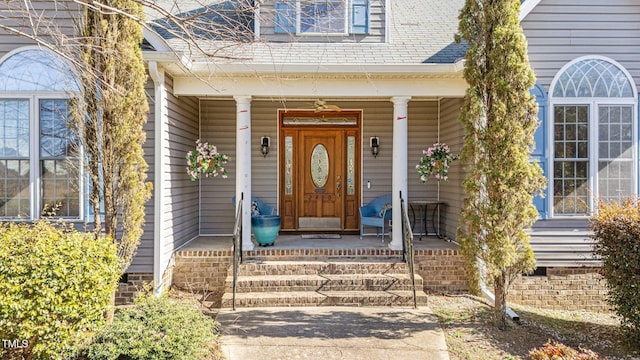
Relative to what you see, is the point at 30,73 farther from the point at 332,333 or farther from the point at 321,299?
the point at 332,333

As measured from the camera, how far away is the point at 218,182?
8125 millimetres

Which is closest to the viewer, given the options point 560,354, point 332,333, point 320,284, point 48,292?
point 48,292

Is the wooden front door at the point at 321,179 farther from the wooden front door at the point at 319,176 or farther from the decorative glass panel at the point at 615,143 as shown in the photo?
the decorative glass panel at the point at 615,143

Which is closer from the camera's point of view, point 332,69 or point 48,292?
point 48,292

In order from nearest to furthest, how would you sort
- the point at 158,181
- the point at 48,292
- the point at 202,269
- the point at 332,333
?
the point at 48,292 → the point at 332,333 → the point at 158,181 → the point at 202,269

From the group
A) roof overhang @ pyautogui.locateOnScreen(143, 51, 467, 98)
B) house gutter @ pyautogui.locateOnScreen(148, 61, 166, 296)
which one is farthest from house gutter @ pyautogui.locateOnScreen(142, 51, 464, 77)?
house gutter @ pyautogui.locateOnScreen(148, 61, 166, 296)

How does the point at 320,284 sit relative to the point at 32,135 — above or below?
below

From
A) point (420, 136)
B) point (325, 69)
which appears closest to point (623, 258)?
point (420, 136)

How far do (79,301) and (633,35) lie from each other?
7.96 metres

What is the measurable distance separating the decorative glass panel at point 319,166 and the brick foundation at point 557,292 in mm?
3862

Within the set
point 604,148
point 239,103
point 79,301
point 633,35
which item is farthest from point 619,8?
point 79,301

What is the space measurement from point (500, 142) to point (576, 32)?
2.98 m

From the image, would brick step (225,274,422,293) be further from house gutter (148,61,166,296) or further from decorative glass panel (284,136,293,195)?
decorative glass panel (284,136,293,195)

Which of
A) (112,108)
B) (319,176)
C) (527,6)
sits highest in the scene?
(527,6)
